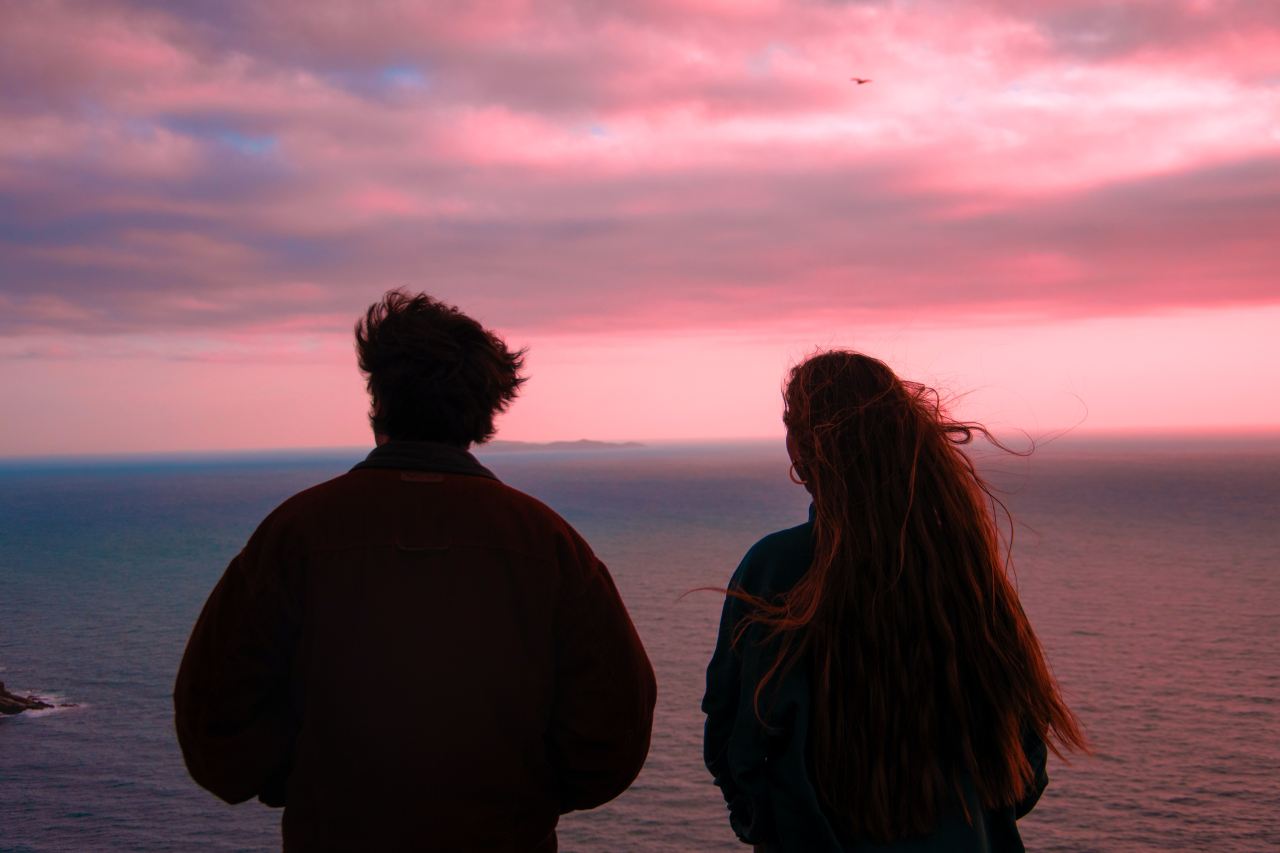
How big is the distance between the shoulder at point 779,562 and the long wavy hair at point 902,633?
0.05 meters

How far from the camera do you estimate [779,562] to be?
9.46 feet

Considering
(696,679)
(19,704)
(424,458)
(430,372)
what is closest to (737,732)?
(424,458)

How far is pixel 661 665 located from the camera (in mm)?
48875

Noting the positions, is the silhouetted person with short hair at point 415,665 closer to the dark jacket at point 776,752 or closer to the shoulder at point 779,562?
the dark jacket at point 776,752

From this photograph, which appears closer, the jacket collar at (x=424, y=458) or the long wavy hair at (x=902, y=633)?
the long wavy hair at (x=902, y=633)

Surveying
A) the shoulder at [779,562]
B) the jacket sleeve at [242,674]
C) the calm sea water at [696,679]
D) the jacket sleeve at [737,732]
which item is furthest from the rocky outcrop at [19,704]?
the shoulder at [779,562]

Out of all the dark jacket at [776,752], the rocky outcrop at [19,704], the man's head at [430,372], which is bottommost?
the rocky outcrop at [19,704]

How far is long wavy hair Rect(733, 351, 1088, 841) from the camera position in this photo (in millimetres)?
2729

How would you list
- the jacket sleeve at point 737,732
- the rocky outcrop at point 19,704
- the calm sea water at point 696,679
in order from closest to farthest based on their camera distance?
the jacket sleeve at point 737,732 < the calm sea water at point 696,679 < the rocky outcrop at point 19,704

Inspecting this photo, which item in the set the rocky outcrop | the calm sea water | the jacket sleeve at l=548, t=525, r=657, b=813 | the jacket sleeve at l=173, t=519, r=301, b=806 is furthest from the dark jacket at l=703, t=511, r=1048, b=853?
the rocky outcrop

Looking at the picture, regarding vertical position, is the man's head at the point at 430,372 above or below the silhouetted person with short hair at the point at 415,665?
above

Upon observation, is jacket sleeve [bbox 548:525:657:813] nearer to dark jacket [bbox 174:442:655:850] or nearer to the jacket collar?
dark jacket [bbox 174:442:655:850]

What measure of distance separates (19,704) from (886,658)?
5967cm

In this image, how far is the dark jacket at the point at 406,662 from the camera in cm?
271
